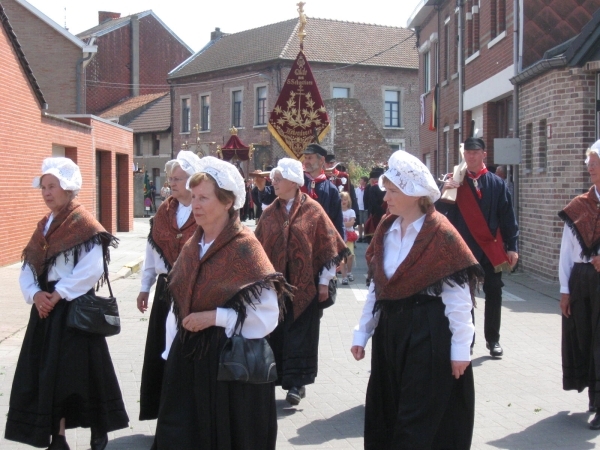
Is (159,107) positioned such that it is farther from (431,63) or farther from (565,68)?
(565,68)

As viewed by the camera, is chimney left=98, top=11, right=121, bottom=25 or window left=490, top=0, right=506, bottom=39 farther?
chimney left=98, top=11, right=121, bottom=25

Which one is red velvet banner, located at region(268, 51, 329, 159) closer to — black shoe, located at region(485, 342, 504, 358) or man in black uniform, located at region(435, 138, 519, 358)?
man in black uniform, located at region(435, 138, 519, 358)

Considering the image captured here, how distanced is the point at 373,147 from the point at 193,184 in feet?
143

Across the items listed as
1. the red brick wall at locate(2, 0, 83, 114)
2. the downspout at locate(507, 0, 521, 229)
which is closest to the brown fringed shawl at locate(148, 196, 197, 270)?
the downspout at locate(507, 0, 521, 229)

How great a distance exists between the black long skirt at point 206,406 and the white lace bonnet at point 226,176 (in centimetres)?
66

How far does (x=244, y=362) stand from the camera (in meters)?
3.92

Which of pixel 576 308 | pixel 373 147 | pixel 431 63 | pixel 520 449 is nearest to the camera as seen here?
pixel 520 449

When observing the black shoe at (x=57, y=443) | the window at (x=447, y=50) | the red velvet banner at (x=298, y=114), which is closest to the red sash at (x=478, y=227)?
the black shoe at (x=57, y=443)

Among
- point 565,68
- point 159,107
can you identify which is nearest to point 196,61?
point 159,107

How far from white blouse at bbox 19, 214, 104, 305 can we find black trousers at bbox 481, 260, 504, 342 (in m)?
4.07

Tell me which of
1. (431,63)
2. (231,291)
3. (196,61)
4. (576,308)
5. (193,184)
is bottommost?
(576,308)

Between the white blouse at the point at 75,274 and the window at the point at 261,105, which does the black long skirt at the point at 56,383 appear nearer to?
the white blouse at the point at 75,274

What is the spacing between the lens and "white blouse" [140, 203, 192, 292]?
591 cm

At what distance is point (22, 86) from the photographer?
17453 millimetres
